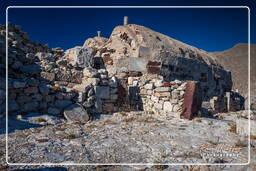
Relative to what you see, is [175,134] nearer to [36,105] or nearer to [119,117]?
[119,117]

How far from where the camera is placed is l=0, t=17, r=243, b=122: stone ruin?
17.2 ft

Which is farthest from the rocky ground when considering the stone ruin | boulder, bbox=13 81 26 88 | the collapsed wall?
the collapsed wall

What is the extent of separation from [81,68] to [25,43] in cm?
326

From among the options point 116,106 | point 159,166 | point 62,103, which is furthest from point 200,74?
point 159,166

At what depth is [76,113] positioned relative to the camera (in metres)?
5.32

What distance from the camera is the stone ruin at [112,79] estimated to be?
17.2ft

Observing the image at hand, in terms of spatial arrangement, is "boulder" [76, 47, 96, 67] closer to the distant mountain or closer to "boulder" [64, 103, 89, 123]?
"boulder" [64, 103, 89, 123]

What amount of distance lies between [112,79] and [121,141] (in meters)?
3.36

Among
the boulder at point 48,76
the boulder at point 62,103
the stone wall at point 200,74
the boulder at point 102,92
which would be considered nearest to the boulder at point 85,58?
the boulder at point 48,76

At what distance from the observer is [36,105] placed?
5.08 m

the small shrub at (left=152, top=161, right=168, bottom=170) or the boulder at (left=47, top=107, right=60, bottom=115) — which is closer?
the small shrub at (left=152, top=161, right=168, bottom=170)

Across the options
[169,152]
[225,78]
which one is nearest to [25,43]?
[169,152]

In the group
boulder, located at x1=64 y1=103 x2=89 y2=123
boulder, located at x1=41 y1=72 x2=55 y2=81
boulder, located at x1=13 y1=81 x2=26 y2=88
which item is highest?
boulder, located at x1=41 y1=72 x2=55 y2=81

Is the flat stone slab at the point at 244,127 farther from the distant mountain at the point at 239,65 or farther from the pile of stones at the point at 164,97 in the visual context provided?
the distant mountain at the point at 239,65
